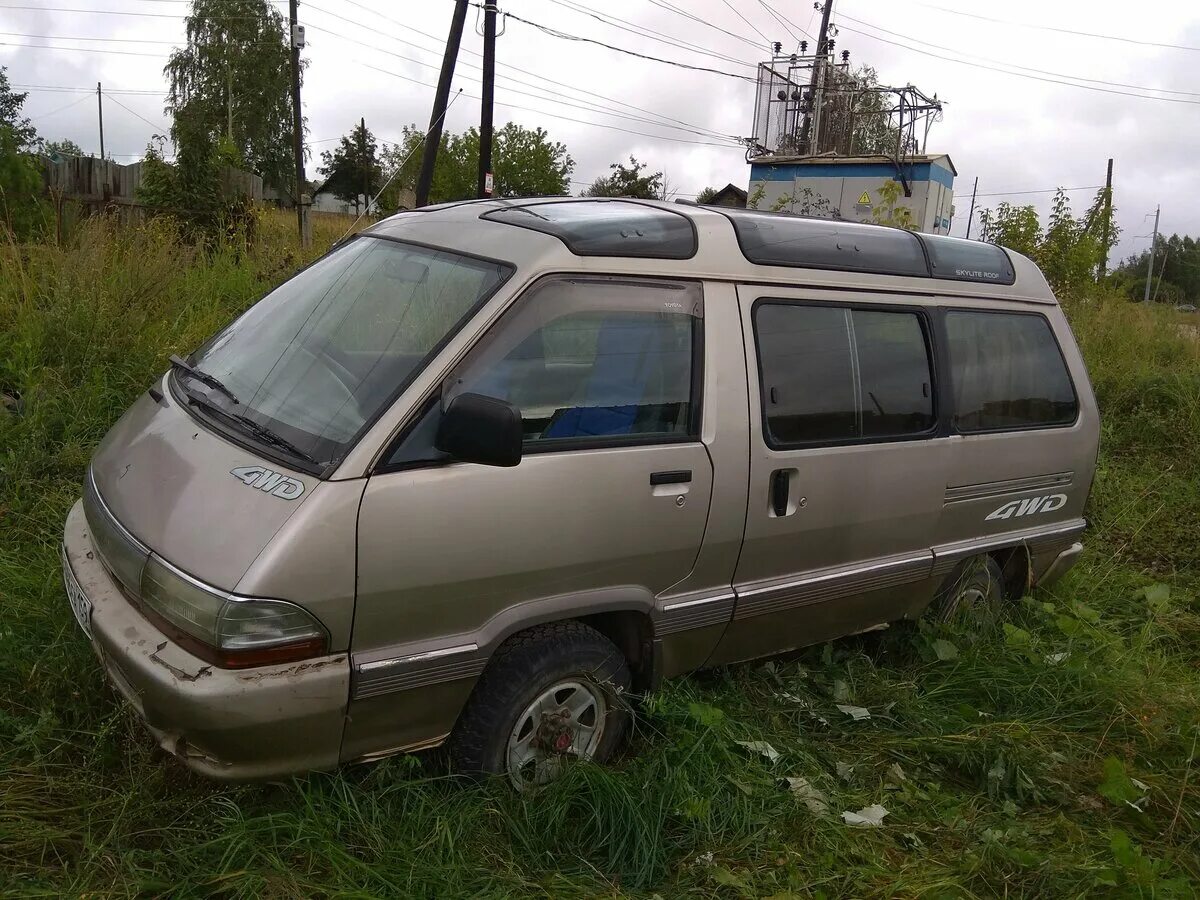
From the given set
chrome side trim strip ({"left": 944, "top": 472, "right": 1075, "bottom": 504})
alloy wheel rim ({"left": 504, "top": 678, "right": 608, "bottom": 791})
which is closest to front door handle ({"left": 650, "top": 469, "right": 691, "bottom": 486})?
alloy wheel rim ({"left": 504, "top": 678, "right": 608, "bottom": 791})

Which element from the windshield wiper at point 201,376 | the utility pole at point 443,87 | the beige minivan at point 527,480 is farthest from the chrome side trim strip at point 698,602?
the utility pole at point 443,87

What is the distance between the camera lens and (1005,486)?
4.25 m

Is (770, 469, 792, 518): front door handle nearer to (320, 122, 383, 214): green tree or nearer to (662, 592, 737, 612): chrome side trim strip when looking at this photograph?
(662, 592, 737, 612): chrome side trim strip

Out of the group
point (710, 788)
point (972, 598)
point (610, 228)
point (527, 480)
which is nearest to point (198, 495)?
point (527, 480)

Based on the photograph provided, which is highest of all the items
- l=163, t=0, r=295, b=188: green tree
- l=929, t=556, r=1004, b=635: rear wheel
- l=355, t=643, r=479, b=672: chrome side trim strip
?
l=163, t=0, r=295, b=188: green tree

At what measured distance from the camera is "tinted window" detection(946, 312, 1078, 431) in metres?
4.09

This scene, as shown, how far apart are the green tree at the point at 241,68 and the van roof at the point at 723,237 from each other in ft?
141

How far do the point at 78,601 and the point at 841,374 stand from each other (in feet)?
9.41

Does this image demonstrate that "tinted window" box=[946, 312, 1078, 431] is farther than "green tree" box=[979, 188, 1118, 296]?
No

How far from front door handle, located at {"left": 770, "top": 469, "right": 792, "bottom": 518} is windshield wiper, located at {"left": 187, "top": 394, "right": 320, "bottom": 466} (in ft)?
5.48

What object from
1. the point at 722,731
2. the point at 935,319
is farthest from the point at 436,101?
the point at 722,731

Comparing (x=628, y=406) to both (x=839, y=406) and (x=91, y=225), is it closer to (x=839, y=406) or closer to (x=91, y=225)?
(x=839, y=406)

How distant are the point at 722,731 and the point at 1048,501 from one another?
7.83ft

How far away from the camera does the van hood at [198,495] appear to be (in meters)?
2.38
